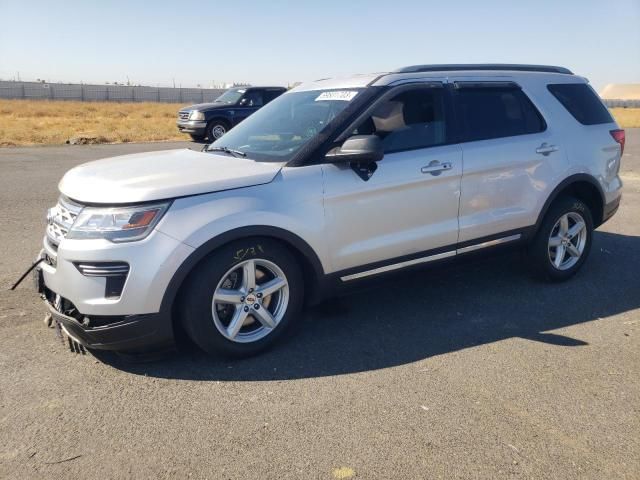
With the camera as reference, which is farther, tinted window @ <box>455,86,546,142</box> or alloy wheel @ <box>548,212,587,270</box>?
alloy wheel @ <box>548,212,587,270</box>

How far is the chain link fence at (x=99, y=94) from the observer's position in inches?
2645

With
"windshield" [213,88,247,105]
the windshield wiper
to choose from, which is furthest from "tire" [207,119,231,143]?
the windshield wiper

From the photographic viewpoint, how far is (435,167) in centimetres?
426

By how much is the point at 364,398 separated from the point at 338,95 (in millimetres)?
2319

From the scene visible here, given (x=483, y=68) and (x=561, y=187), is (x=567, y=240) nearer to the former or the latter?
(x=561, y=187)

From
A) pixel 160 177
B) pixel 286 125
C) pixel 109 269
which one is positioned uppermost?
pixel 286 125

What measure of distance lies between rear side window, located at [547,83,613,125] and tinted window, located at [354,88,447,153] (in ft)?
4.88

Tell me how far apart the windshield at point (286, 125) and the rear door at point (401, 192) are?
322 millimetres

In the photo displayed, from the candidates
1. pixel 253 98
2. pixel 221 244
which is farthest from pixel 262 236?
pixel 253 98

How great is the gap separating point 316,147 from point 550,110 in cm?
250

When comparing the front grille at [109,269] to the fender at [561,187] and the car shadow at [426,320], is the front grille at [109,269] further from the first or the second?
the fender at [561,187]

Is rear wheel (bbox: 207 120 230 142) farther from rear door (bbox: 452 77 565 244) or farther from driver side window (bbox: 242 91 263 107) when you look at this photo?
rear door (bbox: 452 77 565 244)

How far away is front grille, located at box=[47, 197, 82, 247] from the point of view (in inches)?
136

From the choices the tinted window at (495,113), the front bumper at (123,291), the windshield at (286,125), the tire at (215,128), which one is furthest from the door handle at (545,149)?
the tire at (215,128)
